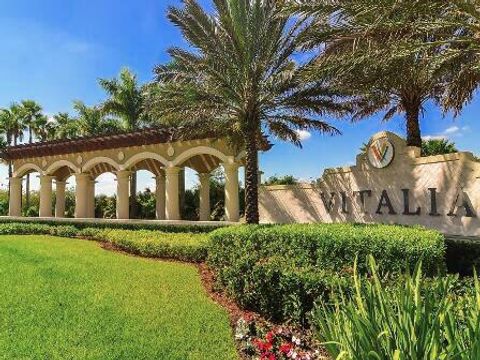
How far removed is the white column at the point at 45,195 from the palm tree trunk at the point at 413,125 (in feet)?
74.2

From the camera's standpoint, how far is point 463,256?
932 centimetres

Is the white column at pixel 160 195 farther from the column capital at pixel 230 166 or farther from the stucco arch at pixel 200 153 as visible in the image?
the column capital at pixel 230 166

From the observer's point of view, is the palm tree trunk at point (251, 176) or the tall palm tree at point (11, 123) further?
the tall palm tree at point (11, 123)

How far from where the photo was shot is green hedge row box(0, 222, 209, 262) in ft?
43.5

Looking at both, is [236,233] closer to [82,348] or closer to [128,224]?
[82,348]

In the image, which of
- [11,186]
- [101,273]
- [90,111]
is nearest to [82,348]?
[101,273]

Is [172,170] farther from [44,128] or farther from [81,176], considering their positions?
[44,128]

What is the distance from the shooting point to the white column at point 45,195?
27.9 metres

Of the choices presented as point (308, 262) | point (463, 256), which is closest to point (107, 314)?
point (308, 262)

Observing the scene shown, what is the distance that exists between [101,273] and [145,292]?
221 centimetres

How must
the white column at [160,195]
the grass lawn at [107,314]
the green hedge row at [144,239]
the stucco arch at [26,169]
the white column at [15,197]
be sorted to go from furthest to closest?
the white column at [15,197] → the stucco arch at [26,169] → the white column at [160,195] → the green hedge row at [144,239] → the grass lawn at [107,314]

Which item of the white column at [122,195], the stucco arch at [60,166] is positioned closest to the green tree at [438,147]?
the white column at [122,195]

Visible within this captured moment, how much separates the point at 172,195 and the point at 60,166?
32.0 feet

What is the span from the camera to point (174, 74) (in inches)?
653
